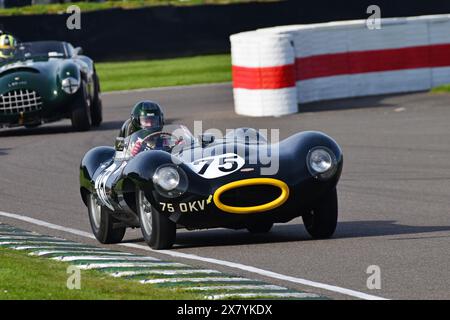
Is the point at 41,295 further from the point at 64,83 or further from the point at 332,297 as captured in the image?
the point at 64,83

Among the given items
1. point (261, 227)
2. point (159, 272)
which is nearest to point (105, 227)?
point (261, 227)

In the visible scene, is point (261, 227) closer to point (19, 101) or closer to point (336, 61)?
point (19, 101)

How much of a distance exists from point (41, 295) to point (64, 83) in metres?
12.4

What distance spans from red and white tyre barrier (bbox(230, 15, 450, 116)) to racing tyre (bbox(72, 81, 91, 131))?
100 inches

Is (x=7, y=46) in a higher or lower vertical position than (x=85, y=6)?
higher

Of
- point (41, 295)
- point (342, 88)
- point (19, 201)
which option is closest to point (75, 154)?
point (19, 201)

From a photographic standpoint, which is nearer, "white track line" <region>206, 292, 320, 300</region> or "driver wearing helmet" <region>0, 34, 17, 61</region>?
"white track line" <region>206, 292, 320, 300</region>

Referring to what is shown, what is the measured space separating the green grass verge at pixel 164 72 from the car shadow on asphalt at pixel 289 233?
17.0 meters

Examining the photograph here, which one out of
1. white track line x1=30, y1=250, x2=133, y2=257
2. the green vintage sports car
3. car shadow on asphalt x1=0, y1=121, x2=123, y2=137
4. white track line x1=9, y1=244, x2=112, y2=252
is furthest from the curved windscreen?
white track line x1=30, y1=250, x2=133, y2=257

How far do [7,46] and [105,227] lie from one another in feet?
34.2

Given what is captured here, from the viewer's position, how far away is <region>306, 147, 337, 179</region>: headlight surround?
9695 millimetres

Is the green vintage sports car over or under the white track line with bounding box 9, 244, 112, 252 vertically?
under

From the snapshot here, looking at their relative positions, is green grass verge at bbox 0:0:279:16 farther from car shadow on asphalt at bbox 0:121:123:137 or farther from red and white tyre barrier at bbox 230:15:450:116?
car shadow on asphalt at bbox 0:121:123:137

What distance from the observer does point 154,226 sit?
9766 millimetres
